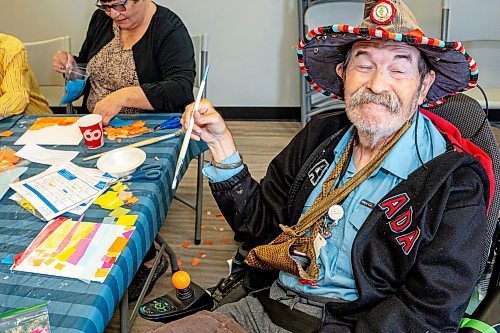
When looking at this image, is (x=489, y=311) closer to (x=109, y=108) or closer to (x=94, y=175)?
(x=94, y=175)

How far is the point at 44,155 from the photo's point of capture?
1.64 meters

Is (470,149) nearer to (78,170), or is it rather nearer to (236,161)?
(236,161)

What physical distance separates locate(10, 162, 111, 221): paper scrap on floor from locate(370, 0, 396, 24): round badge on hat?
846 millimetres

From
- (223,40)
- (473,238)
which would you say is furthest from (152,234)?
(223,40)

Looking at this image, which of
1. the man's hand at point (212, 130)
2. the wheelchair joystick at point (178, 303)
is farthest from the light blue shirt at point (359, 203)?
the man's hand at point (212, 130)

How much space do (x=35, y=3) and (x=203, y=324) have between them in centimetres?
301

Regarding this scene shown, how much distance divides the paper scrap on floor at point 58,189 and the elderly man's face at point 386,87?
747mm

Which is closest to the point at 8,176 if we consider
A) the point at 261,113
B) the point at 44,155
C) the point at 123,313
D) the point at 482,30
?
the point at 44,155

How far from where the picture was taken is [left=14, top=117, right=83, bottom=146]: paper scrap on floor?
1735mm

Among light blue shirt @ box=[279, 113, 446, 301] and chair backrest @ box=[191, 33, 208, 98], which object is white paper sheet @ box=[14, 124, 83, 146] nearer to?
chair backrest @ box=[191, 33, 208, 98]

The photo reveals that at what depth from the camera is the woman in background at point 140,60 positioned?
196 centimetres

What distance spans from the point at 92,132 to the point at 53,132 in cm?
25

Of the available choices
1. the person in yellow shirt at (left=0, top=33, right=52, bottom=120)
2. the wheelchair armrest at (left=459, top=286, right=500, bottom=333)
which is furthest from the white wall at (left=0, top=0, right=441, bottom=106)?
the wheelchair armrest at (left=459, top=286, right=500, bottom=333)

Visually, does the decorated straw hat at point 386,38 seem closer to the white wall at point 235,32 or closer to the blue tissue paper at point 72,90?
the blue tissue paper at point 72,90
